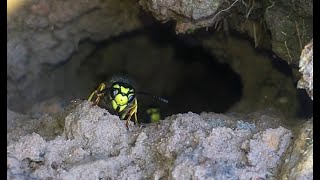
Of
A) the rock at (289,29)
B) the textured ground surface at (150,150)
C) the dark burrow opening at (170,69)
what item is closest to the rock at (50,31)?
the dark burrow opening at (170,69)

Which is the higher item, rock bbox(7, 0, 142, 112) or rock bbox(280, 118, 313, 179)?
rock bbox(280, 118, 313, 179)

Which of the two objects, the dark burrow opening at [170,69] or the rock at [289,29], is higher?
the rock at [289,29]

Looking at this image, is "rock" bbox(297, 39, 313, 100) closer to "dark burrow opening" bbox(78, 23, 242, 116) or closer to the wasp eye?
the wasp eye

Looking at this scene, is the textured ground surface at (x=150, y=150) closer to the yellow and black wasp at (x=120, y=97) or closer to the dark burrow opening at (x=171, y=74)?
the yellow and black wasp at (x=120, y=97)

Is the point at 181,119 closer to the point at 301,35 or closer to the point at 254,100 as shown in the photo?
the point at 301,35

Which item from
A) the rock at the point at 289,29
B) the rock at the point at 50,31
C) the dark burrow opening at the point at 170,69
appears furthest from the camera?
the dark burrow opening at the point at 170,69

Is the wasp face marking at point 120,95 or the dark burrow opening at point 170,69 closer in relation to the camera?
the wasp face marking at point 120,95

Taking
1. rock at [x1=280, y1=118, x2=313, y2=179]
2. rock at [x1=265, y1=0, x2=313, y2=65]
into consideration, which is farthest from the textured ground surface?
rock at [x1=265, y1=0, x2=313, y2=65]

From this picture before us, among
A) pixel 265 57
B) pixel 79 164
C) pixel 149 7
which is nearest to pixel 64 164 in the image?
pixel 79 164

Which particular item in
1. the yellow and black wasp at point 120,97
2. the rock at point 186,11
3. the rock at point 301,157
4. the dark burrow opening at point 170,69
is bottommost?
the dark burrow opening at point 170,69

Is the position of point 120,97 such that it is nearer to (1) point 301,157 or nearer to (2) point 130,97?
(2) point 130,97
